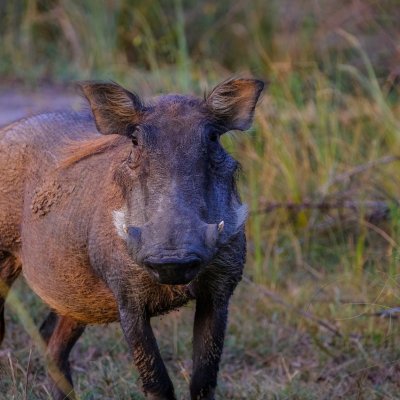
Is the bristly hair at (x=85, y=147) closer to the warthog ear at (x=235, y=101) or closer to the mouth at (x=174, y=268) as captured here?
the warthog ear at (x=235, y=101)

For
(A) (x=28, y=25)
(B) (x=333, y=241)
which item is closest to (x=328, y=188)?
(B) (x=333, y=241)

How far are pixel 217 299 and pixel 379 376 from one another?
122 cm

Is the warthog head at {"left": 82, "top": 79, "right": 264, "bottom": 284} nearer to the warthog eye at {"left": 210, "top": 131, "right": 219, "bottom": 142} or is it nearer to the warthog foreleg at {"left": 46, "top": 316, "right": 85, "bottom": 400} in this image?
the warthog eye at {"left": 210, "top": 131, "right": 219, "bottom": 142}

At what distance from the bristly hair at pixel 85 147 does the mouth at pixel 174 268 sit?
35.1 inches

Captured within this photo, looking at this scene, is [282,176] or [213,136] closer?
[213,136]

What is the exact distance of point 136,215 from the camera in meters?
3.55

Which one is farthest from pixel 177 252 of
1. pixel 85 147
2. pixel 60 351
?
pixel 60 351

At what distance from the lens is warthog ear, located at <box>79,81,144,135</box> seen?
3766mm

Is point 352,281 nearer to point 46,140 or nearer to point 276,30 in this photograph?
point 46,140

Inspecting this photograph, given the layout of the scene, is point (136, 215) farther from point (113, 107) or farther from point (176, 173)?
point (113, 107)

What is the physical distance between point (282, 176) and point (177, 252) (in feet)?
12.0

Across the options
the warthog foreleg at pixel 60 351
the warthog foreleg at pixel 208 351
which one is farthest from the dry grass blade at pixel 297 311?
the warthog foreleg at pixel 208 351

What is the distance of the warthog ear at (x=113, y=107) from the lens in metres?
3.77

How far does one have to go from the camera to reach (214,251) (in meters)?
3.38
